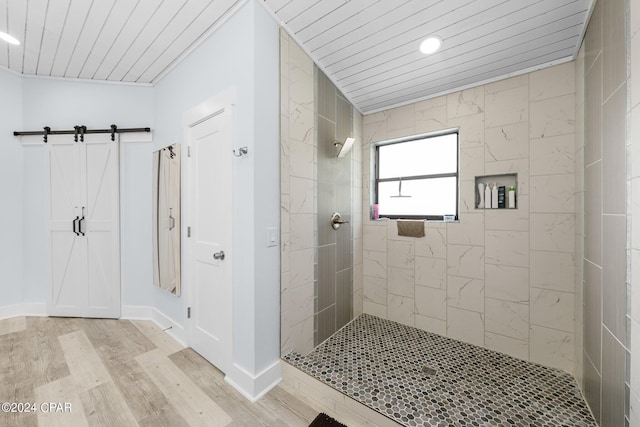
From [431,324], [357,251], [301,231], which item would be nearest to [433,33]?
[301,231]

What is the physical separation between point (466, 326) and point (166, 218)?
3.06m

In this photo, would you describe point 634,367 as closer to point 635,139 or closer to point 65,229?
point 635,139

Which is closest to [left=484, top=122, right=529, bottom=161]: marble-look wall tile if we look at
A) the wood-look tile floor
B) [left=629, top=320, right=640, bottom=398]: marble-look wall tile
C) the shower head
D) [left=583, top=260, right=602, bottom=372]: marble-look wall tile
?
[left=583, top=260, right=602, bottom=372]: marble-look wall tile

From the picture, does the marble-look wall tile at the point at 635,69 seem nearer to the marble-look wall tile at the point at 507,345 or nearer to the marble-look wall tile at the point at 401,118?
the marble-look wall tile at the point at 401,118

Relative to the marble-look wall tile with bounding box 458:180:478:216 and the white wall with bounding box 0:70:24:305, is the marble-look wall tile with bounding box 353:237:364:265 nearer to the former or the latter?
the marble-look wall tile with bounding box 458:180:478:216

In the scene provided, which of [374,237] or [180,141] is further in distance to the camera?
[374,237]

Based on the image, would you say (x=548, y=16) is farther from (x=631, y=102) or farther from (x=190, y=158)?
(x=190, y=158)

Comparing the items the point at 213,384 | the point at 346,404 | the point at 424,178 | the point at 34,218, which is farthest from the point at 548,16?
the point at 34,218

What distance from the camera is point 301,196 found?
188 centimetres

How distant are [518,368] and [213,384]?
90.6 inches

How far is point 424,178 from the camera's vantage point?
254 cm

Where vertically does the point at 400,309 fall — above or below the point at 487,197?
below

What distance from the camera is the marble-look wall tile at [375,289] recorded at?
8.77 feet

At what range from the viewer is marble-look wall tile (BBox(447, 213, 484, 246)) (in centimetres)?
214
